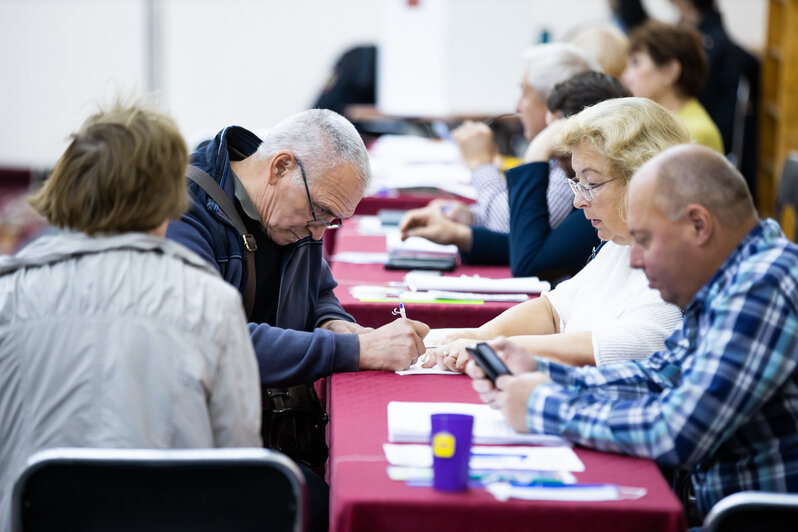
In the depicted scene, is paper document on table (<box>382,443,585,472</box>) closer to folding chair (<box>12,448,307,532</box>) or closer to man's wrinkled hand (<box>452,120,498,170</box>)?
folding chair (<box>12,448,307,532</box>)

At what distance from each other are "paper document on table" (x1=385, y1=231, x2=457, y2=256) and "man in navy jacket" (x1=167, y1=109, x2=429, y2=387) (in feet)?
2.60

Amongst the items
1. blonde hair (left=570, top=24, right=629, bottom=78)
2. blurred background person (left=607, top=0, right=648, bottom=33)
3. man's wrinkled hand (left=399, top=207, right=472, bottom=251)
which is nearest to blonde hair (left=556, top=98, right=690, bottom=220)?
man's wrinkled hand (left=399, top=207, right=472, bottom=251)


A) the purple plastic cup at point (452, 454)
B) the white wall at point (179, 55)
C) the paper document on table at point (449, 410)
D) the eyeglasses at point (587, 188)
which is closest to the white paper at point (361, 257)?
the eyeglasses at point (587, 188)

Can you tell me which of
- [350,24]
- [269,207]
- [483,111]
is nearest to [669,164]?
[269,207]

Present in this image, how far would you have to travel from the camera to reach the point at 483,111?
20.7 ft

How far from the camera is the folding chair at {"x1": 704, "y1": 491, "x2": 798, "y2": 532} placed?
4.34 ft

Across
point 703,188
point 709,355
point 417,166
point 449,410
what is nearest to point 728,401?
point 709,355

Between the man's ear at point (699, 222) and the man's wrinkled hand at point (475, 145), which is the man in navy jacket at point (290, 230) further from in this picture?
the man's wrinkled hand at point (475, 145)

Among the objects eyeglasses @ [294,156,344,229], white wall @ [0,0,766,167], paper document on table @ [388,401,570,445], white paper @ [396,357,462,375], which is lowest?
white wall @ [0,0,766,167]

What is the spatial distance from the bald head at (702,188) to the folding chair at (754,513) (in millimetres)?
439

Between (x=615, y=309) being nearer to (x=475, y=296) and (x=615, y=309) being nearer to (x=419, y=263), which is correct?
(x=475, y=296)

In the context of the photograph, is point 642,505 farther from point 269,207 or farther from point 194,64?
point 194,64

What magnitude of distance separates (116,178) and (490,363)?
70cm

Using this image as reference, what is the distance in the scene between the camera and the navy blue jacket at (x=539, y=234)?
2775 millimetres
